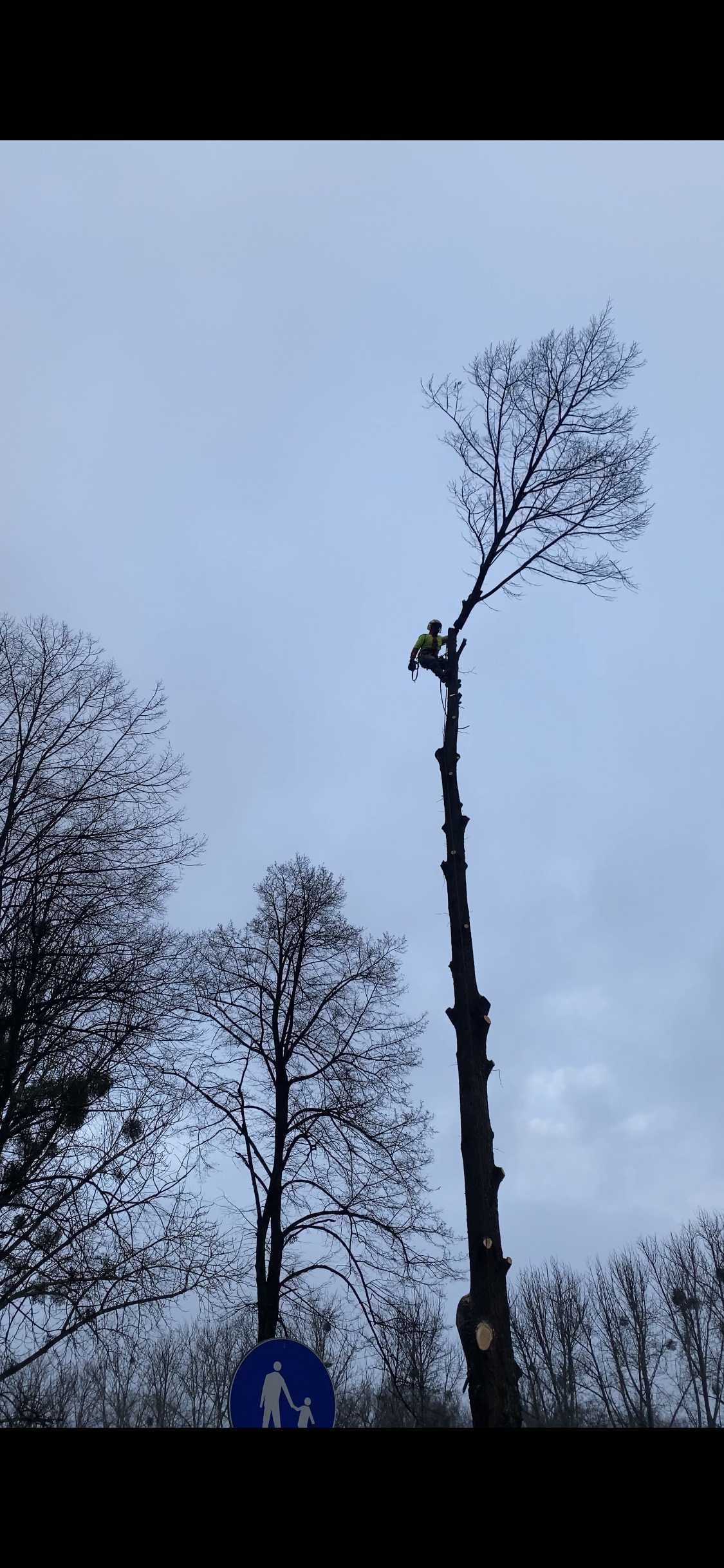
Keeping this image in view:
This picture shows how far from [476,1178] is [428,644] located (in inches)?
191

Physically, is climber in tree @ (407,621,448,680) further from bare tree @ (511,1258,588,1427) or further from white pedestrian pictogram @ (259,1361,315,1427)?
bare tree @ (511,1258,588,1427)

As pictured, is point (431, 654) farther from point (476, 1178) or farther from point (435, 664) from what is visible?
point (476, 1178)

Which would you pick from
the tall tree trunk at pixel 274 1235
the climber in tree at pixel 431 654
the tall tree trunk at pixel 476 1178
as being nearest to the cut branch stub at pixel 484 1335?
the tall tree trunk at pixel 476 1178

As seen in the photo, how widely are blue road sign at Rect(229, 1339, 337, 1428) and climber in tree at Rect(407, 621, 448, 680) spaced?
5.78 metres

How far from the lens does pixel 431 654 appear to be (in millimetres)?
9742

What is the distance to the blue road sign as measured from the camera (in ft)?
20.5

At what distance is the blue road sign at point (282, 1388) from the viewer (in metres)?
6.25

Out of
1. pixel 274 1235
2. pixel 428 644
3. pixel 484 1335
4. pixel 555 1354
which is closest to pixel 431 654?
pixel 428 644

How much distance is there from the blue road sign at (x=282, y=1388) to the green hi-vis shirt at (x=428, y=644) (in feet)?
19.6

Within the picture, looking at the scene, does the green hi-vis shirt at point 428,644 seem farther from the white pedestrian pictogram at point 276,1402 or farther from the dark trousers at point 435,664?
the white pedestrian pictogram at point 276,1402

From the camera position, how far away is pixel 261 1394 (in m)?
6.34
